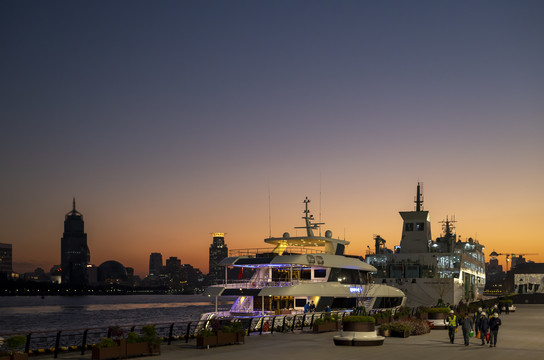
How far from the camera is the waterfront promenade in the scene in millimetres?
23734

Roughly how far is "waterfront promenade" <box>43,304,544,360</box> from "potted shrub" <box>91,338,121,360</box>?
1427mm

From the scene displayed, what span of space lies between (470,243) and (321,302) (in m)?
90.7

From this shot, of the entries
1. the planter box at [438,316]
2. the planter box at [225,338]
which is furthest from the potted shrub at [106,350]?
the planter box at [438,316]

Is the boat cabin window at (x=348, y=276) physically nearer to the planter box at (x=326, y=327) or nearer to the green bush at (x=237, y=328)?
the planter box at (x=326, y=327)

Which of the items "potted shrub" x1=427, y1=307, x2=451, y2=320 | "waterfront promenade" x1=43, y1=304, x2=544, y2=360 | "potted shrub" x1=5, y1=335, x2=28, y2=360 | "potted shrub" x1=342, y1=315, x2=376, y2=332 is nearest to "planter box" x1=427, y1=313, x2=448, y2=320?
"potted shrub" x1=427, y1=307, x2=451, y2=320

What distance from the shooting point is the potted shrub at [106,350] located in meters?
21.7

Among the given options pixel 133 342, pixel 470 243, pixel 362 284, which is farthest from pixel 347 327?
pixel 470 243

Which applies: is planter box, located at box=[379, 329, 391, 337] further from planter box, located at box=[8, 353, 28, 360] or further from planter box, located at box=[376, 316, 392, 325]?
planter box, located at box=[8, 353, 28, 360]

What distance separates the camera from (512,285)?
7283 inches

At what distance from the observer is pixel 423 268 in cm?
9150

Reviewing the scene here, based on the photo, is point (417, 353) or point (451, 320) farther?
point (451, 320)

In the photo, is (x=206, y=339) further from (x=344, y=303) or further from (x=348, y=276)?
(x=348, y=276)

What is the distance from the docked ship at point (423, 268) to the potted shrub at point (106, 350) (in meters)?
62.8

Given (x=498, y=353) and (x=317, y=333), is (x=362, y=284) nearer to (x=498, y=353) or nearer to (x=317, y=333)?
(x=317, y=333)
